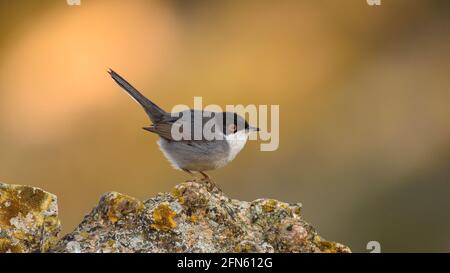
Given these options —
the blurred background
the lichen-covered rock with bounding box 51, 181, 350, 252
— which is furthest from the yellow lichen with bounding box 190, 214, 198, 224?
the blurred background

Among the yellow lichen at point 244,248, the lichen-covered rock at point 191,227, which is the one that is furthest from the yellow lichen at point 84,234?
the yellow lichen at point 244,248

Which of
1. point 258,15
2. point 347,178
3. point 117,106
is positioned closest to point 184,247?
point 347,178

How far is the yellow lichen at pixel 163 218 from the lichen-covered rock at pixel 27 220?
0.70 metres

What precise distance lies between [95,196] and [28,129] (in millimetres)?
2959

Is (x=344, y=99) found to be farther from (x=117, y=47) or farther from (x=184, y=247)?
(x=184, y=247)

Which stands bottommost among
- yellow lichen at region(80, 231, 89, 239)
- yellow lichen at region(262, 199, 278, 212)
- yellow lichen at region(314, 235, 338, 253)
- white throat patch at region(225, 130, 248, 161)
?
yellow lichen at region(314, 235, 338, 253)

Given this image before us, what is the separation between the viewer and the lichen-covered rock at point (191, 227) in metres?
4.96

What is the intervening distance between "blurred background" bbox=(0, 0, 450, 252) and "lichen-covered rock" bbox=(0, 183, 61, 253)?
6.22m

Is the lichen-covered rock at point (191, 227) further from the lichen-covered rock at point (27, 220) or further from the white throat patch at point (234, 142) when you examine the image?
the white throat patch at point (234, 142)

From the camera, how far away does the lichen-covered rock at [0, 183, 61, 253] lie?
16.1ft

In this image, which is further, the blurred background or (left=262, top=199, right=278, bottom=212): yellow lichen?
the blurred background

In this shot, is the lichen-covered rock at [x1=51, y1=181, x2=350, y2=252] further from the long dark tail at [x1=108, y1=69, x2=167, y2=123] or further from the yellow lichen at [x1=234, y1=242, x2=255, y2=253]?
the long dark tail at [x1=108, y1=69, x2=167, y2=123]

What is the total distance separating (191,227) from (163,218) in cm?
23
